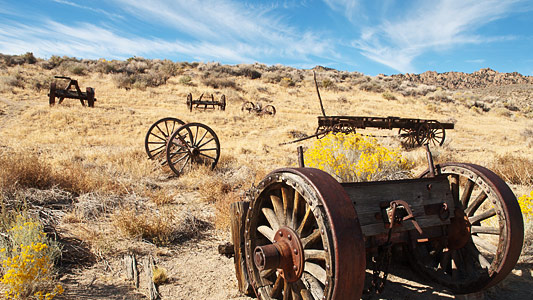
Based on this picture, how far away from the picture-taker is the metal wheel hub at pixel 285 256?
218 cm

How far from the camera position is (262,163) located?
9.09m

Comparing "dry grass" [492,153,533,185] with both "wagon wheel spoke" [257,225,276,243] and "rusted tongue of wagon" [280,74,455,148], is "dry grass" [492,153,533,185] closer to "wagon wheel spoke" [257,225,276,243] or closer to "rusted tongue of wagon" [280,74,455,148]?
"rusted tongue of wagon" [280,74,455,148]

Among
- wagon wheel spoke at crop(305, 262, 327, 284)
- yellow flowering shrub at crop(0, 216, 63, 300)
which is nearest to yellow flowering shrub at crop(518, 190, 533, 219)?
wagon wheel spoke at crop(305, 262, 327, 284)

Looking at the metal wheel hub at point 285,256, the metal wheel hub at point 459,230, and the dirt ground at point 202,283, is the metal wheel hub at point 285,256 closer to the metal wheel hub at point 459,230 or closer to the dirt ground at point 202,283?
the dirt ground at point 202,283

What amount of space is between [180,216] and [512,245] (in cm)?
421

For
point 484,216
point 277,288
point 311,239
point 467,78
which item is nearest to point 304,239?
point 311,239

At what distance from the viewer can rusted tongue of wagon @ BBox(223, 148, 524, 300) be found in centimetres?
182

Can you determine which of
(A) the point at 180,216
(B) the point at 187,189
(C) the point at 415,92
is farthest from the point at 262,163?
(C) the point at 415,92

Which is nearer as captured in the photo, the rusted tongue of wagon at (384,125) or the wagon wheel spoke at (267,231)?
the wagon wheel spoke at (267,231)

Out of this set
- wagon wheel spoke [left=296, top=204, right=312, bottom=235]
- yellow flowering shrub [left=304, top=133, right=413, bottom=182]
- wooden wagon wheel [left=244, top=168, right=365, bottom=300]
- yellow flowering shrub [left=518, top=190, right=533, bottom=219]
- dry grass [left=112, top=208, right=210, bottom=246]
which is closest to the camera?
wooden wagon wheel [left=244, top=168, right=365, bottom=300]

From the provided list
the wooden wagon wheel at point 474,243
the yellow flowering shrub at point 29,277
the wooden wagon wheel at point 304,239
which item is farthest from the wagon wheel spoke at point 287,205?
the yellow flowering shrub at point 29,277

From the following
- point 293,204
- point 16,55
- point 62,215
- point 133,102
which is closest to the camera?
point 293,204

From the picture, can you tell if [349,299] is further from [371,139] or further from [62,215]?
[371,139]

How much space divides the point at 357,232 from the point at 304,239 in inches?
19.6
